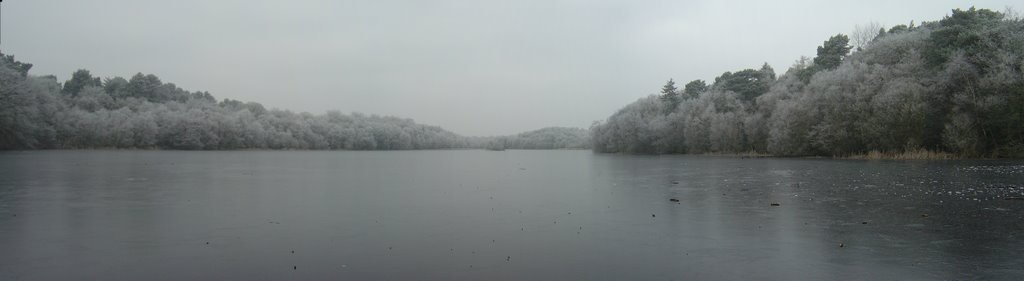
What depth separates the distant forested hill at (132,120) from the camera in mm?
70875

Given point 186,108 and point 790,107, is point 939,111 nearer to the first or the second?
point 790,107

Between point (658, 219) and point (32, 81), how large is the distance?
104502 millimetres

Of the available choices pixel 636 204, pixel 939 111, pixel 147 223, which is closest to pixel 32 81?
pixel 147 223

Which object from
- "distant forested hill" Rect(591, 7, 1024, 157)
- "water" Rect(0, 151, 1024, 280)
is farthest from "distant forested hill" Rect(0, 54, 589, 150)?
"distant forested hill" Rect(591, 7, 1024, 157)

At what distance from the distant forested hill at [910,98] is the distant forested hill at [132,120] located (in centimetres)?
9037

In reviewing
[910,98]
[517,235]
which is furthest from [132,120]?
[910,98]

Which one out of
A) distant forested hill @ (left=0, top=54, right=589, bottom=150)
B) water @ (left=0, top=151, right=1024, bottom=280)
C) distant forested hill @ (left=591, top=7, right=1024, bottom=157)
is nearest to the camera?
water @ (left=0, top=151, right=1024, bottom=280)

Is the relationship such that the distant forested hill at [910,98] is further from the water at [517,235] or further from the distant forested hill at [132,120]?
the distant forested hill at [132,120]

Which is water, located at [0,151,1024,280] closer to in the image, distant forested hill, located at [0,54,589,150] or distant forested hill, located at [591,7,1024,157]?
distant forested hill, located at [591,7,1024,157]

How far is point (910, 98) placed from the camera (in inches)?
1725

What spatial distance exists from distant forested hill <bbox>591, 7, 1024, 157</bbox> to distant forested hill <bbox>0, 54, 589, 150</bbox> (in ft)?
296

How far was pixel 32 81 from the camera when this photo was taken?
8244cm

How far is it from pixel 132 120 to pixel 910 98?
115808mm

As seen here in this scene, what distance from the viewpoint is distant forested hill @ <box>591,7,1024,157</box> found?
131 ft
